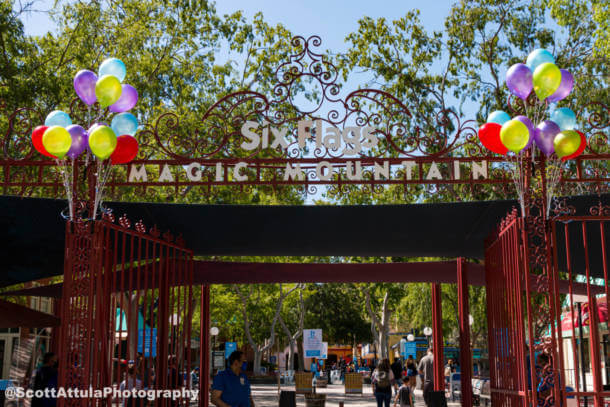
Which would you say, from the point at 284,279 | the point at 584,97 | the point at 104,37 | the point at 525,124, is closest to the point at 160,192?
the point at 104,37

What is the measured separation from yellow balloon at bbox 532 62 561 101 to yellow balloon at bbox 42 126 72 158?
15.7ft

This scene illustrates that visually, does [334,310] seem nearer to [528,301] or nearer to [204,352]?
[204,352]

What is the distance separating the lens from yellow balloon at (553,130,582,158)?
6.41 meters

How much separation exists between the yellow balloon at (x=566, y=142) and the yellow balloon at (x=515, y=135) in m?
0.43

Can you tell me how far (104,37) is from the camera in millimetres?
16625

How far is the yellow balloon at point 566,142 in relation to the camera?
6410mm

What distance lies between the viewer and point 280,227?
8.47 m

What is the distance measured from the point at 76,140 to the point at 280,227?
290 cm

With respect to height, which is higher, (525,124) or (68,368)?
→ (525,124)

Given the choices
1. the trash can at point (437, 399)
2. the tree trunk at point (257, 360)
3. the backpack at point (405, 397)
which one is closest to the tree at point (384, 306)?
the tree trunk at point (257, 360)

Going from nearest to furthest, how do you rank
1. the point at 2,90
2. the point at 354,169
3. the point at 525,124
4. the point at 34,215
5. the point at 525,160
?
the point at 525,124 → the point at 525,160 → the point at 34,215 → the point at 354,169 → the point at 2,90

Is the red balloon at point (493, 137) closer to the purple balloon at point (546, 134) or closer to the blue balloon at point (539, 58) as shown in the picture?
the purple balloon at point (546, 134)

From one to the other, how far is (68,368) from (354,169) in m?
4.32

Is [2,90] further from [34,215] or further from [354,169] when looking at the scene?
[354,169]
